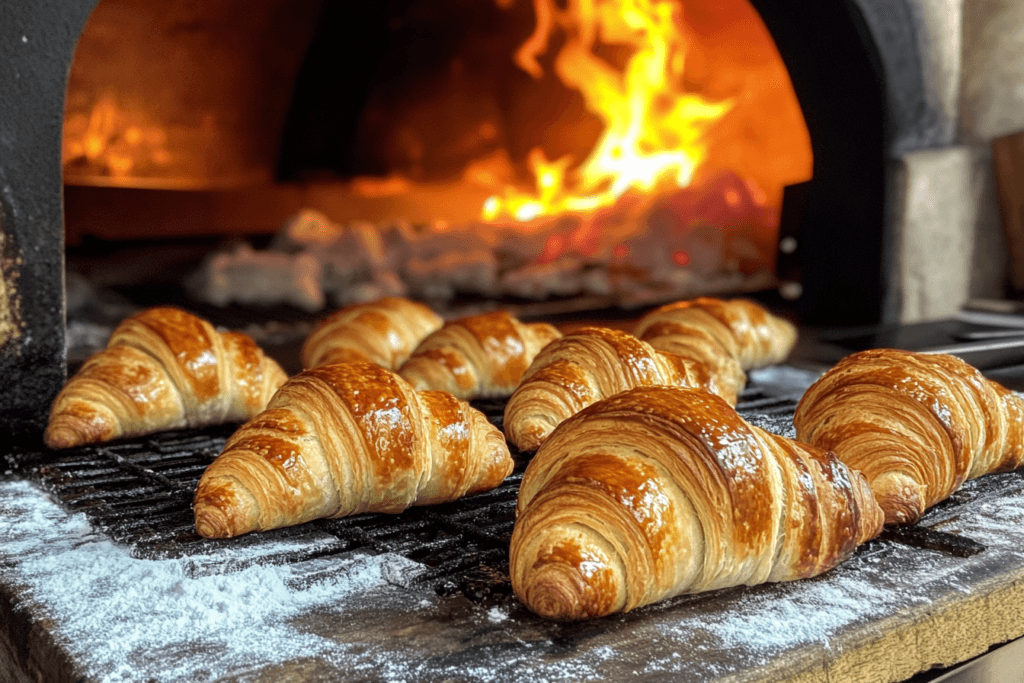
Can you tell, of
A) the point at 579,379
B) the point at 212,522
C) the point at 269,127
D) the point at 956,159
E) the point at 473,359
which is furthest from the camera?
the point at 269,127

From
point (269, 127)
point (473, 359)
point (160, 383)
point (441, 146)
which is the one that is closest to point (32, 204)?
point (160, 383)

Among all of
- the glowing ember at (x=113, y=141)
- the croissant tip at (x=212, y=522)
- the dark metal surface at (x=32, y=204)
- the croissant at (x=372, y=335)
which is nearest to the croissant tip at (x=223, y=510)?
the croissant tip at (x=212, y=522)

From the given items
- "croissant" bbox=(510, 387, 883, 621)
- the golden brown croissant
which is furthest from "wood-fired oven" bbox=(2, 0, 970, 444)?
"croissant" bbox=(510, 387, 883, 621)

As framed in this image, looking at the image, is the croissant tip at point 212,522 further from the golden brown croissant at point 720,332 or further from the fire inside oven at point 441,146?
the fire inside oven at point 441,146

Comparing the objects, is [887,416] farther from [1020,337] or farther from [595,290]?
[595,290]

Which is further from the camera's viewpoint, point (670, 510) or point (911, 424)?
point (911, 424)

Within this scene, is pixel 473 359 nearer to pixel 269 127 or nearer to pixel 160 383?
pixel 160 383

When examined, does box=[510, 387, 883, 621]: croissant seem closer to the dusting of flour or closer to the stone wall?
the dusting of flour

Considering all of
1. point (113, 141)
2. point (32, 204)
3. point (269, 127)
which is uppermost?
point (269, 127)
